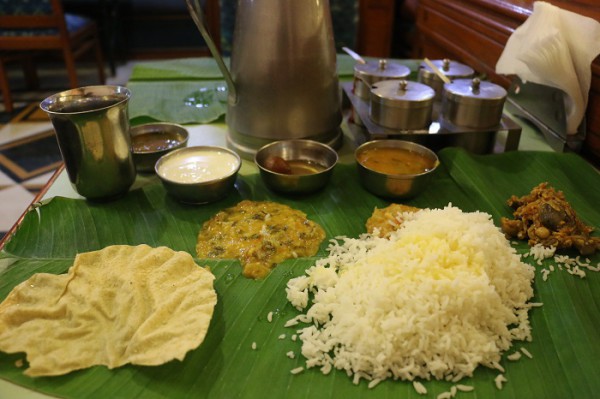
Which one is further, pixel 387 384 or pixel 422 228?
pixel 422 228

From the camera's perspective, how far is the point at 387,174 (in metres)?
1.81

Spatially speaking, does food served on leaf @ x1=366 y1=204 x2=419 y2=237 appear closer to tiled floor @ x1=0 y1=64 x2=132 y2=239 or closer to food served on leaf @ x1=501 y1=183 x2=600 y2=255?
food served on leaf @ x1=501 y1=183 x2=600 y2=255

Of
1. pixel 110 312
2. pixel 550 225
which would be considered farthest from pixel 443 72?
pixel 110 312

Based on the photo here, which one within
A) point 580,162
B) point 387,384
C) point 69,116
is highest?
point 69,116

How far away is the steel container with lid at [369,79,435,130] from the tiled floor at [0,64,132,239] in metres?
2.67

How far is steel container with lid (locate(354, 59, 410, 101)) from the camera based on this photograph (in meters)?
2.48

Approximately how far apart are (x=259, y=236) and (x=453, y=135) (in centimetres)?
109

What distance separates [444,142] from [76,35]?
478cm

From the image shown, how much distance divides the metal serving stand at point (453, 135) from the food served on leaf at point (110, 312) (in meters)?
1.15

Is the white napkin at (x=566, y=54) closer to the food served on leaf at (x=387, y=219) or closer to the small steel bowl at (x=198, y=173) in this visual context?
the food served on leaf at (x=387, y=219)

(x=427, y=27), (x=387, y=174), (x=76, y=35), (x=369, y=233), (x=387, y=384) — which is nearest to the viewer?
(x=387, y=384)

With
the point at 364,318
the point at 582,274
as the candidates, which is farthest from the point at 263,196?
the point at 582,274

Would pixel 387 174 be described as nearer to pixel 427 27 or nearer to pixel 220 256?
pixel 220 256

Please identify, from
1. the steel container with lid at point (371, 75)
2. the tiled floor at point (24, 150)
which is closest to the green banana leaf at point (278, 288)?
the steel container with lid at point (371, 75)
